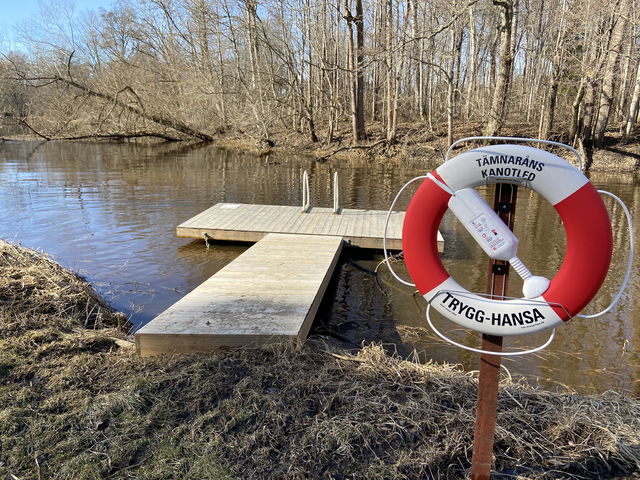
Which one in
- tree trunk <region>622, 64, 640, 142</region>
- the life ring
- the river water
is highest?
tree trunk <region>622, 64, 640, 142</region>

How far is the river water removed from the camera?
4.36m

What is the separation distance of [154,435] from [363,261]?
4.90 metres

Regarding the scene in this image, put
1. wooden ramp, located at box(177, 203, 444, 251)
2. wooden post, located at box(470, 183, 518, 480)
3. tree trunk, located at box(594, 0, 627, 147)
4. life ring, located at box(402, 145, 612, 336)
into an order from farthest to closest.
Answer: tree trunk, located at box(594, 0, 627, 147) < wooden ramp, located at box(177, 203, 444, 251) < wooden post, located at box(470, 183, 518, 480) < life ring, located at box(402, 145, 612, 336)

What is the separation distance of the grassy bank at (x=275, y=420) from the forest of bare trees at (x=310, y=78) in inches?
631

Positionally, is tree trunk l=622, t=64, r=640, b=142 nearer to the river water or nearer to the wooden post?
the river water

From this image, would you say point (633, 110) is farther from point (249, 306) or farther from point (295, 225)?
point (249, 306)

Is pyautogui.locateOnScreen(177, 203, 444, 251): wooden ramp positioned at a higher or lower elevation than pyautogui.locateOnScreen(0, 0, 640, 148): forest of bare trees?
lower

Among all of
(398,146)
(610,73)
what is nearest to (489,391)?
(610,73)

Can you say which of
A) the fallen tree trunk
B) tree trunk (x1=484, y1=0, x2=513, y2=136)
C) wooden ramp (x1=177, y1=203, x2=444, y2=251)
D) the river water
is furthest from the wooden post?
the fallen tree trunk

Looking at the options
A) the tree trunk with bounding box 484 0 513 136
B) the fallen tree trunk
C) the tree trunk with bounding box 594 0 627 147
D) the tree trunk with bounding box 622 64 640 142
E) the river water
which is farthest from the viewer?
the fallen tree trunk

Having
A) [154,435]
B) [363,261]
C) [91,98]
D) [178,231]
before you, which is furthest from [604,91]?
[91,98]

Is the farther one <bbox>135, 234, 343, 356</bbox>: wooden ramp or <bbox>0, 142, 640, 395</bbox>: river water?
<bbox>0, 142, 640, 395</bbox>: river water

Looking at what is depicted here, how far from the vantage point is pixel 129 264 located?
21.4 feet

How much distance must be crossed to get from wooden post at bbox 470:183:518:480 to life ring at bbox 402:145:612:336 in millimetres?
72
